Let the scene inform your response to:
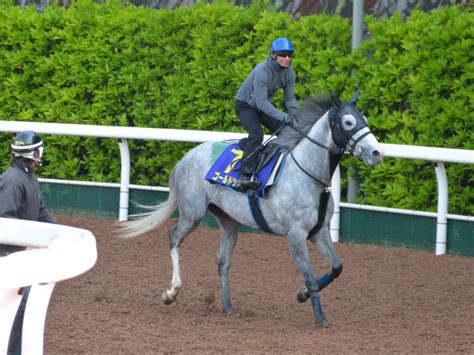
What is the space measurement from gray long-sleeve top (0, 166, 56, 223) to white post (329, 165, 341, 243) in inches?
191

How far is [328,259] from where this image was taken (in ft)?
27.5

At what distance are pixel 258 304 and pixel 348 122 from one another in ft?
5.36

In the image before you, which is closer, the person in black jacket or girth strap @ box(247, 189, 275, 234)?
the person in black jacket

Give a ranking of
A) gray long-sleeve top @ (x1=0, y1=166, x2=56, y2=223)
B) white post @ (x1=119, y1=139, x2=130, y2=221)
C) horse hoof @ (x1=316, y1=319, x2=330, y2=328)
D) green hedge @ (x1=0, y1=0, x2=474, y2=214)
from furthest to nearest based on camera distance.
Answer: white post @ (x1=119, y1=139, x2=130, y2=221), green hedge @ (x1=0, y1=0, x2=474, y2=214), horse hoof @ (x1=316, y1=319, x2=330, y2=328), gray long-sleeve top @ (x1=0, y1=166, x2=56, y2=223)

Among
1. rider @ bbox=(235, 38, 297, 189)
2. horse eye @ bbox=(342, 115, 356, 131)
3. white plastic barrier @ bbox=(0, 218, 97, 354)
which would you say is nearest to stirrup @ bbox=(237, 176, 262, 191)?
rider @ bbox=(235, 38, 297, 189)

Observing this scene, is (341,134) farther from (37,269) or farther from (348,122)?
(37,269)

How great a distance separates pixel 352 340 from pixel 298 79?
15.7 ft

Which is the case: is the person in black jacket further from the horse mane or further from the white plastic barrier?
the white plastic barrier

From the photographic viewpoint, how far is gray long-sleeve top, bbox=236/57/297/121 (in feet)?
28.2

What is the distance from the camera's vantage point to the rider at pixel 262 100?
8.56 m

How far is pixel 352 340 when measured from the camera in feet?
24.2

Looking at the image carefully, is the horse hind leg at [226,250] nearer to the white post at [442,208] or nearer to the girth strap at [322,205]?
the girth strap at [322,205]

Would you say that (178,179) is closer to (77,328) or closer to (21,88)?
(77,328)

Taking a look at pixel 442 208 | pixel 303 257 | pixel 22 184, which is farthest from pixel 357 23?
pixel 22 184
